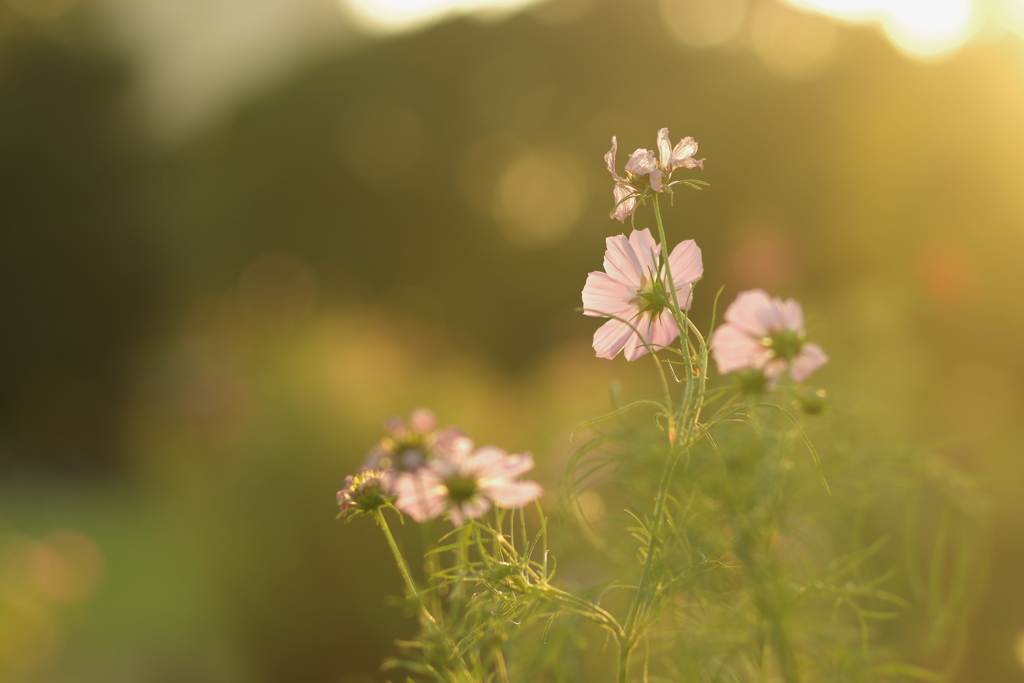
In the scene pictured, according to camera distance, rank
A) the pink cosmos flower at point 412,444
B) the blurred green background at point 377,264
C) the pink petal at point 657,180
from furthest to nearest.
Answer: the blurred green background at point 377,264 < the pink cosmos flower at point 412,444 < the pink petal at point 657,180

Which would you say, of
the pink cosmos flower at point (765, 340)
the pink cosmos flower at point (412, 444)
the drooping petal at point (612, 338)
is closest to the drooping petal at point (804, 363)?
the pink cosmos flower at point (765, 340)

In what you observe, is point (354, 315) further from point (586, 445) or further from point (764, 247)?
point (586, 445)

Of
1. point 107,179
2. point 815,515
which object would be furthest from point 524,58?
point 815,515

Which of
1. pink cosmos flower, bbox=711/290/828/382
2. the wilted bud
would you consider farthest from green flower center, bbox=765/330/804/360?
the wilted bud

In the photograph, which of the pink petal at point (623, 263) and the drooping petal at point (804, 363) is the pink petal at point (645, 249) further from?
the drooping petal at point (804, 363)

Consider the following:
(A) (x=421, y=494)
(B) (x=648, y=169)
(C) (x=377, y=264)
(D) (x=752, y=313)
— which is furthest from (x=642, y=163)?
(C) (x=377, y=264)

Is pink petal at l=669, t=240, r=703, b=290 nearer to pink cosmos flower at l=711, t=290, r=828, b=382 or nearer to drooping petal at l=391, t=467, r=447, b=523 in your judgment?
pink cosmos flower at l=711, t=290, r=828, b=382
